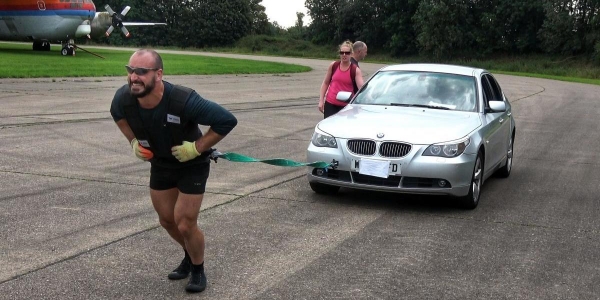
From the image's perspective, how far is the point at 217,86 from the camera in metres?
28.6

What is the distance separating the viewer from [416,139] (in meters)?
8.27

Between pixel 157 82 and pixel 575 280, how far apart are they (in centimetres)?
345

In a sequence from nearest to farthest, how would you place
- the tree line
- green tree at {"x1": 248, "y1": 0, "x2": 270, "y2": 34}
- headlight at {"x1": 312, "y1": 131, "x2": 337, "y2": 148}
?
headlight at {"x1": 312, "y1": 131, "x2": 337, "y2": 148} < the tree line < green tree at {"x1": 248, "y1": 0, "x2": 270, "y2": 34}

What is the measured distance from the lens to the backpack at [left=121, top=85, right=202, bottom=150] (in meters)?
4.97

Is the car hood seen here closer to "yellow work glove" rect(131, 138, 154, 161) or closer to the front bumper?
the front bumper

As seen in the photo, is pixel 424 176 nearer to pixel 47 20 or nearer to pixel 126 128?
pixel 126 128

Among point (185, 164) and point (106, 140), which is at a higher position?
point (185, 164)

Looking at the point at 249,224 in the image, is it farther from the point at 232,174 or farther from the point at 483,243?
the point at 232,174

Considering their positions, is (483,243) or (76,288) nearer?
(76,288)

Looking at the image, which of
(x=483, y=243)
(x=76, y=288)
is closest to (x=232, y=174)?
(x=483, y=243)

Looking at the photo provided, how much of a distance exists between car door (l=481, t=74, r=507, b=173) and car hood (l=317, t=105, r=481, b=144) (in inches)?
9.1

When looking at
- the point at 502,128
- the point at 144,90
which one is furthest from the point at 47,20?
the point at 144,90

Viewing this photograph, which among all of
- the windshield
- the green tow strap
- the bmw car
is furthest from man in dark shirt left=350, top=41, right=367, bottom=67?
the green tow strap

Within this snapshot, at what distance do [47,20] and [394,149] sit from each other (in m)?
42.5
